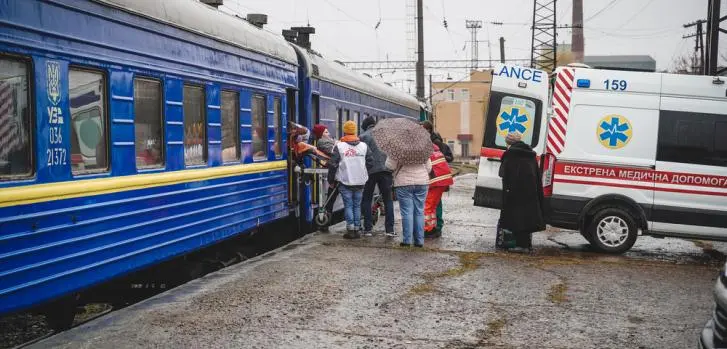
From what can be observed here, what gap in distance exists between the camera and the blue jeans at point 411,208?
10719mm

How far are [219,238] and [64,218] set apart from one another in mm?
3436

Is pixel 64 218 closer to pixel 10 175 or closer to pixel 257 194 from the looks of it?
pixel 10 175

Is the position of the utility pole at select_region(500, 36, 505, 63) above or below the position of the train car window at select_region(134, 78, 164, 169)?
above

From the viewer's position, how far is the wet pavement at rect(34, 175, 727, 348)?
6004mm

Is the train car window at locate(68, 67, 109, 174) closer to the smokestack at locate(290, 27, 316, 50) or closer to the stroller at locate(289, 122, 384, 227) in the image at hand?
the stroller at locate(289, 122, 384, 227)

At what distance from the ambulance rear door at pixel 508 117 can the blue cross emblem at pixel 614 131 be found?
31.7 inches

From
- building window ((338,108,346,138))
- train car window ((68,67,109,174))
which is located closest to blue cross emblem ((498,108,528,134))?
building window ((338,108,346,138))

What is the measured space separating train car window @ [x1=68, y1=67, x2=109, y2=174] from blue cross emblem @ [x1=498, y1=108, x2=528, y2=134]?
21.0ft

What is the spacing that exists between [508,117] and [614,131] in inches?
57.4

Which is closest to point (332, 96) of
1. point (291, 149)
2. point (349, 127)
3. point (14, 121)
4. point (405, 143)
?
point (291, 149)

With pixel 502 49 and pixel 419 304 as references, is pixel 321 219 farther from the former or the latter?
pixel 502 49

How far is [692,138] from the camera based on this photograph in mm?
11164

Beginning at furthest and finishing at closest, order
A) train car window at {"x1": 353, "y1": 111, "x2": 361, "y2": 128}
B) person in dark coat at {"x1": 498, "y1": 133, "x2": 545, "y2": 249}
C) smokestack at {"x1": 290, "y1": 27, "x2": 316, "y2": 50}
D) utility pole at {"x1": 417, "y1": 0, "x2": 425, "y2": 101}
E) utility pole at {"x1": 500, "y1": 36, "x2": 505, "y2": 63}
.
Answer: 1. utility pole at {"x1": 500, "y1": 36, "x2": 505, "y2": 63}
2. utility pole at {"x1": 417, "y1": 0, "x2": 425, "y2": 101}
3. train car window at {"x1": 353, "y1": 111, "x2": 361, "y2": 128}
4. smokestack at {"x1": 290, "y1": 27, "x2": 316, "y2": 50}
5. person in dark coat at {"x1": 498, "y1": 133, "x2": 545, "y2": 249}

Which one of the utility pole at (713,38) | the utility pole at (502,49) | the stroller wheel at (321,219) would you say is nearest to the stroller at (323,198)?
the stroller wheel at (321,219)
